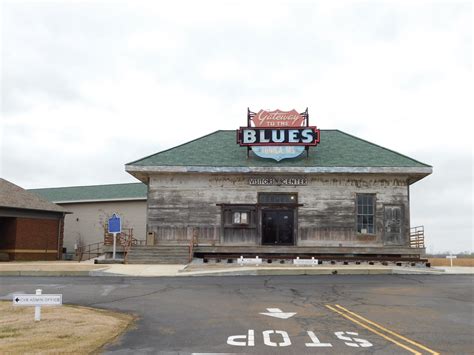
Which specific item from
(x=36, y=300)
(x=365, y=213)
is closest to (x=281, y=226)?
(x=365, y=213)

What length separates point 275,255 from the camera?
87.0 feet

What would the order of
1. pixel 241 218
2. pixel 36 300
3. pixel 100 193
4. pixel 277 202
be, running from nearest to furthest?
pixel 36 300 < pixel 241 218 < pixel 277 202 < pixel 100 193

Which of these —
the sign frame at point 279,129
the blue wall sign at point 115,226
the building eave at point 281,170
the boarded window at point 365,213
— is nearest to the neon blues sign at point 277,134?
the sign frame at point 279,129

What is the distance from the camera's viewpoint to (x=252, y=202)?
93.6 ft

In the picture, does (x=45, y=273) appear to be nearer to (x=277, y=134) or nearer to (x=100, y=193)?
(x=277, y=134)

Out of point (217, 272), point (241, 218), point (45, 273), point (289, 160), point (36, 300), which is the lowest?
point (45, 273)

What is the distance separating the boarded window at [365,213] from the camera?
28344 mm

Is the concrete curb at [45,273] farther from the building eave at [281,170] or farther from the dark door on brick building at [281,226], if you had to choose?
the dark door on brick building at [281,226]

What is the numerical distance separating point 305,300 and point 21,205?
87.7ft

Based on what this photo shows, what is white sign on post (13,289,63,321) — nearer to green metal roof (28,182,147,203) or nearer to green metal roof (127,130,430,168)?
green metal roof (127,130,430,168)

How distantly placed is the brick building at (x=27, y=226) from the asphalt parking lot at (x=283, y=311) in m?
16.0

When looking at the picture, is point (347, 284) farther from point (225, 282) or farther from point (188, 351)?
point (188, 351)

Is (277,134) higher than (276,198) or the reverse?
higher

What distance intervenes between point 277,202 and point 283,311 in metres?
17.0
